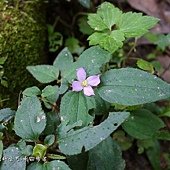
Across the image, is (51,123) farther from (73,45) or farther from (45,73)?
(73,45)

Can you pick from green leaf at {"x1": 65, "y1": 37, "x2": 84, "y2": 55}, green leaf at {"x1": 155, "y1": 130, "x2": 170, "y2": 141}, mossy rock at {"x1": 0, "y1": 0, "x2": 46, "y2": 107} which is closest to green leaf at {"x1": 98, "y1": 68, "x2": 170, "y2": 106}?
green leaf at {"x1": 155, "y1": 130, "x2": 170, "y2": 141}

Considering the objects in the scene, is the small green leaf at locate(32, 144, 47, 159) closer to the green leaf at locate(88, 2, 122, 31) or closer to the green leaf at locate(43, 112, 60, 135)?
the green leaf at locate(43, 112, 60, 135)

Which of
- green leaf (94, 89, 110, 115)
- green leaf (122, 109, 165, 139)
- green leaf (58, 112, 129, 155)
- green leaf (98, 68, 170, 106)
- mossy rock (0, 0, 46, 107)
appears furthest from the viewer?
mossy rock (0, 0, 46, 107)

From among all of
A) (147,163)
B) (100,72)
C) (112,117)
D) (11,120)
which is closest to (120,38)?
(100,72)

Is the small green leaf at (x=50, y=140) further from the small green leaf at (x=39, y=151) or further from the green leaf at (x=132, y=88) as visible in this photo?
the green leaf at (x=132, y=88)

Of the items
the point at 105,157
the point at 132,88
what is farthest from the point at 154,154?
the point at 132,88

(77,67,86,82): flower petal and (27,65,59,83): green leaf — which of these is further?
(27,65,59,83): green leaf

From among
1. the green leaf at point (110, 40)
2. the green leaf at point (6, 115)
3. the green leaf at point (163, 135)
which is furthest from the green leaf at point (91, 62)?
the green leaf at point (163, 135)
